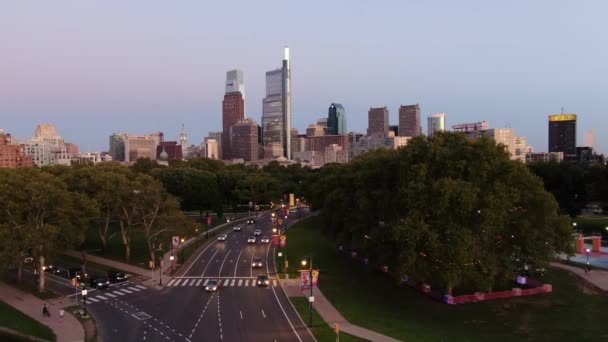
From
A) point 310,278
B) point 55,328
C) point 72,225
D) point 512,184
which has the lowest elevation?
point 55,328

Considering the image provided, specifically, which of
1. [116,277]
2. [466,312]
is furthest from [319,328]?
[116,277]

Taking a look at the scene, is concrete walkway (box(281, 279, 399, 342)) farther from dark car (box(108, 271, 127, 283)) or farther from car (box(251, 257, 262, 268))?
dark car (box(108, 271, 127, 283))

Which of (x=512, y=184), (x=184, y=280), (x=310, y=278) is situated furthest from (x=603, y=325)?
(x=184, y=280)

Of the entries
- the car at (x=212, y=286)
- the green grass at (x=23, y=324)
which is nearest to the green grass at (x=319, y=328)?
the car at (x=212, y=286)

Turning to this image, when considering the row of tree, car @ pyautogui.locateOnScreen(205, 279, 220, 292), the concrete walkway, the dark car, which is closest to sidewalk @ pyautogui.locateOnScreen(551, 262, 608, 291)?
the row of tree

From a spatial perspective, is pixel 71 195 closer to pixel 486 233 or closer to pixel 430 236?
pixel 430 236

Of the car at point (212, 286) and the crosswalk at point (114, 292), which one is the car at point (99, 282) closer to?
the crosswalk at point (114, 292)

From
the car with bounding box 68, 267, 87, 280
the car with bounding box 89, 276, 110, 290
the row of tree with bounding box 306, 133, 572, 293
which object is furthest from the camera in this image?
the car with bounding box 68, 267, 87, 280
